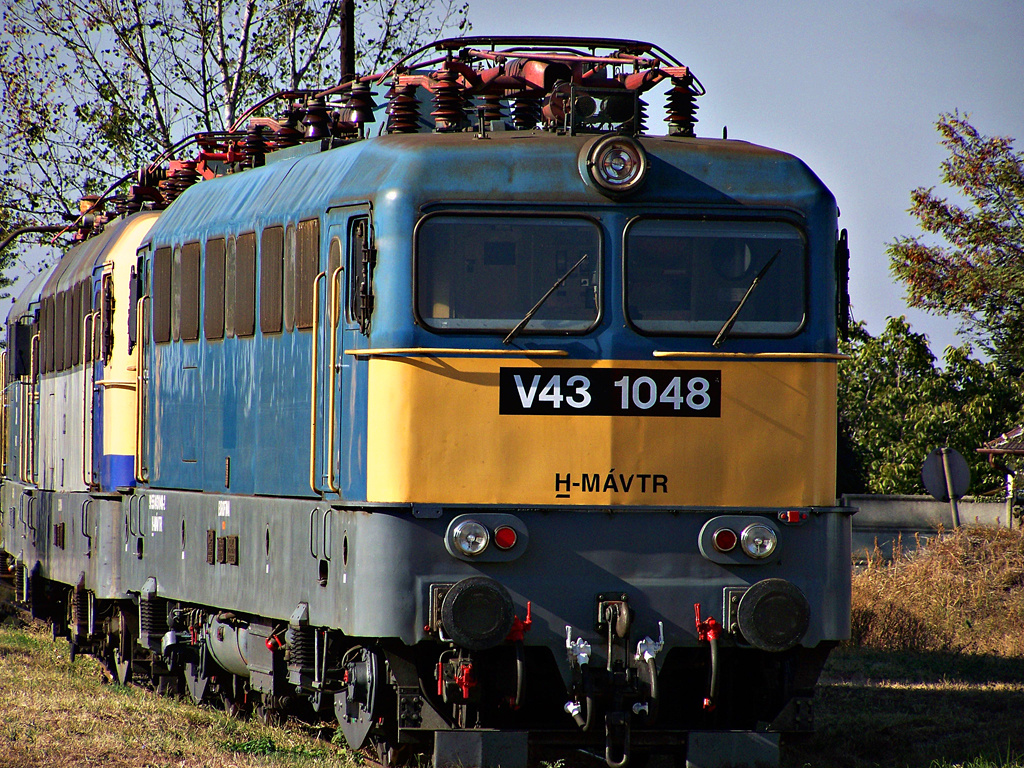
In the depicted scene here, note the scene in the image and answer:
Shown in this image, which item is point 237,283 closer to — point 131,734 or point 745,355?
point 131,734

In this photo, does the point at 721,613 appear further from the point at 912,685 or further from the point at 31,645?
the point at 31,645

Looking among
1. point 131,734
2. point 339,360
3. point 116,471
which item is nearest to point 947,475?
point 116,471

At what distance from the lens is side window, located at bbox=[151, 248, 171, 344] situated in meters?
10.8

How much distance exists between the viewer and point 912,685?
12836mm

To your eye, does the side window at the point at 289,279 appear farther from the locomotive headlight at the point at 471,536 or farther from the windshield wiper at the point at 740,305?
the windshield wiper at the point at 740,305

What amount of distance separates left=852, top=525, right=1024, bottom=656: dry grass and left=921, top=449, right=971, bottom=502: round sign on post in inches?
33.5

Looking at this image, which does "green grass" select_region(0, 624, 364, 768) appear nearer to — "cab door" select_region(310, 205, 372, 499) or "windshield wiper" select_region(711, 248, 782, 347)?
"cab door" select_region(310, 205, 372, 499)

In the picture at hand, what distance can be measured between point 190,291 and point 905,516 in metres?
17.7

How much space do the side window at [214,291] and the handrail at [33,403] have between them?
6845mm

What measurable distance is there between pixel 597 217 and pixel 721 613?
86.2 inches

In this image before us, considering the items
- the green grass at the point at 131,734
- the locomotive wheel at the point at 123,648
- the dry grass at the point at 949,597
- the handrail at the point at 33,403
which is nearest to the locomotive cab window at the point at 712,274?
Answer: the green grass at the point at 131,734

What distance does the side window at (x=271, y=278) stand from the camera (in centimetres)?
895

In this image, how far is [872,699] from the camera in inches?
466

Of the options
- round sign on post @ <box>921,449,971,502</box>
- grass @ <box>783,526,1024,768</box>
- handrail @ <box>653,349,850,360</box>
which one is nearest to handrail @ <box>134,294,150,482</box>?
handrail @ <box>653,349,850,360</box>
